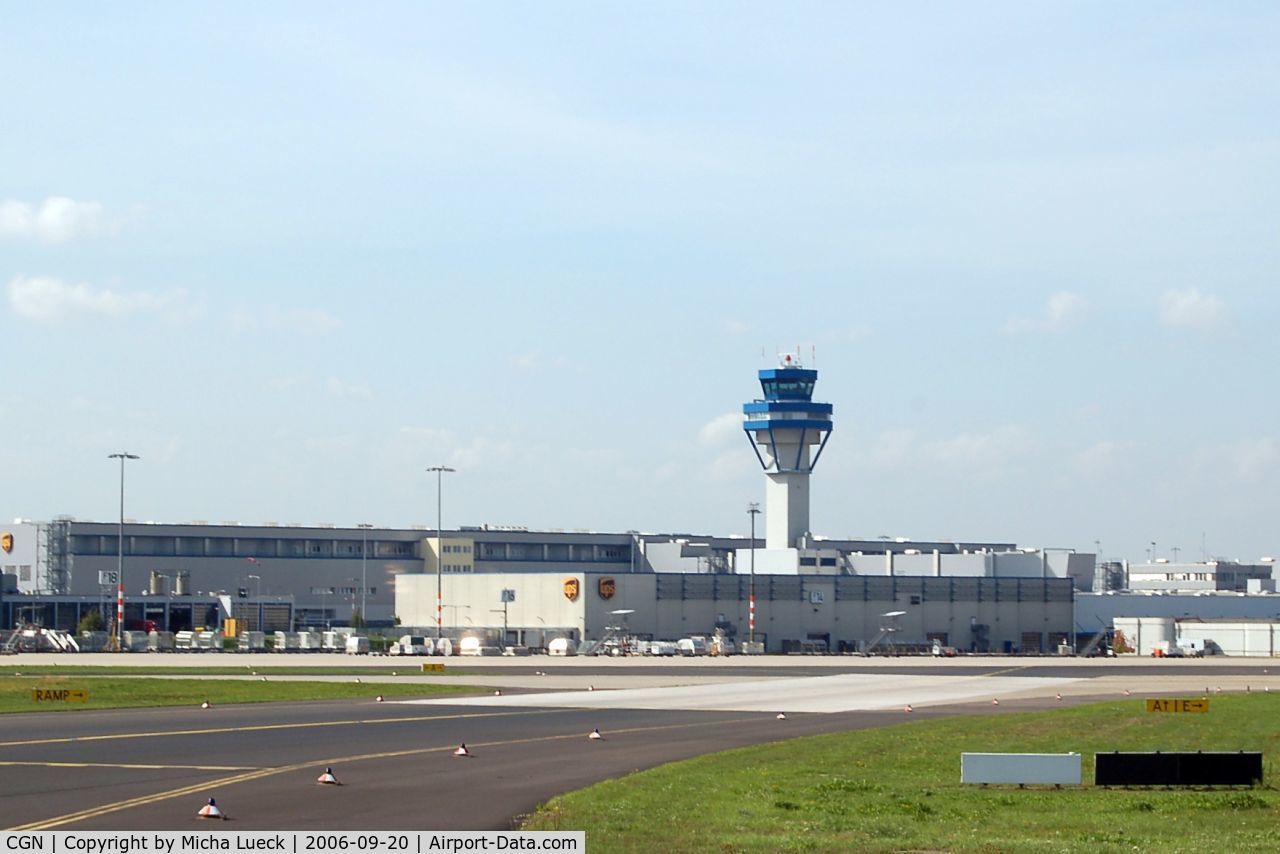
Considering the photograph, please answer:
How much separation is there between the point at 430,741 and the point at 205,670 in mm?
57158

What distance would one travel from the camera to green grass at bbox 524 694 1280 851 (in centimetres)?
2469

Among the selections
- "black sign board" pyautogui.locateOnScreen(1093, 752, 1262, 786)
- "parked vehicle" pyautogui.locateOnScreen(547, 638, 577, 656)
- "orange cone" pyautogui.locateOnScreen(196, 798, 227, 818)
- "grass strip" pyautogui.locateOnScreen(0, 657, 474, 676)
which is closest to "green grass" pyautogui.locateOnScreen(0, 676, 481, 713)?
"grass strip" pyautogui.locateOnScreen(0, 657, 474, 676)

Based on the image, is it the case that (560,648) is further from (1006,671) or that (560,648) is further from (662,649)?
(1006,671)

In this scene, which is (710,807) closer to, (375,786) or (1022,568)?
(375,786)

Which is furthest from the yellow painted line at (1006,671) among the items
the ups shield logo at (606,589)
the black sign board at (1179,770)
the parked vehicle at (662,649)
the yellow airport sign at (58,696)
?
the black sign board at (1179,770)

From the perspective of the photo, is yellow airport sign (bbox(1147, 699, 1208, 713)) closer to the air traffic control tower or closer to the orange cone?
the orange cone

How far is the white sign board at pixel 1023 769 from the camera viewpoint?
105ft

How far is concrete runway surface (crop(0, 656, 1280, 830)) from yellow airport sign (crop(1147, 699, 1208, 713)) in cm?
539

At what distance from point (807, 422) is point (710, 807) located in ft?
491

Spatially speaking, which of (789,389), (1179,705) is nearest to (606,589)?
(789,389)

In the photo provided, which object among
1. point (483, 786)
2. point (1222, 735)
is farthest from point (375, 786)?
point (1222, 735)

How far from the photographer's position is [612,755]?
39594 millimetres

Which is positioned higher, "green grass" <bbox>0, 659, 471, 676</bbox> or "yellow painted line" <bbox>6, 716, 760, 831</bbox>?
"yellow painted line" <bbox>6, 716, 760, 831</bbox>

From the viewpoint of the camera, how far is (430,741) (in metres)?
42.8
